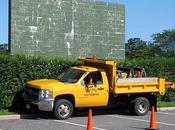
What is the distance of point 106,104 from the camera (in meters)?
18.4

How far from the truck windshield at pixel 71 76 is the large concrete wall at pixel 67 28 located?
5.65 m

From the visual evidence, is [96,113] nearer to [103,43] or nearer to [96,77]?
[96,77]

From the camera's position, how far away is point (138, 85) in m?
18.9

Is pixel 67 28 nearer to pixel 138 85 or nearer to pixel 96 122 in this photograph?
pixel 138 85

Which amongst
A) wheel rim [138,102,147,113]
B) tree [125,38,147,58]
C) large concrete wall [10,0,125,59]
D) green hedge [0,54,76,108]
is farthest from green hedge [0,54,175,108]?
tree [125,38,147,58]

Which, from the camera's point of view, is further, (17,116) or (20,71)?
(20,71)

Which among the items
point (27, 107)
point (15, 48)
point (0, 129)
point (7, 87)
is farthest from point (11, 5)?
point (0, 129)

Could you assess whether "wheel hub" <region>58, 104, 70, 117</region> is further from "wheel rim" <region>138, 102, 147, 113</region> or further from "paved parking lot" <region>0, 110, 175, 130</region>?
"wheel rim" <region>138, 102, 147, 113</region>

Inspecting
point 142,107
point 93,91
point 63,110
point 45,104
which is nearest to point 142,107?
point 142,107

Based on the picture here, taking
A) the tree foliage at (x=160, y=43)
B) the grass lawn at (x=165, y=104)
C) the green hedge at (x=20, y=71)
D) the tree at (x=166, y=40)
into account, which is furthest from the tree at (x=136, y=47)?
the green hedge at (x=20, y=71)

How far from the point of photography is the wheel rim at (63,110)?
1709cm

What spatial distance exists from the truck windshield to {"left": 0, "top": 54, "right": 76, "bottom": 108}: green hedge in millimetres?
1353

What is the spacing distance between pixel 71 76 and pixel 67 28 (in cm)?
764

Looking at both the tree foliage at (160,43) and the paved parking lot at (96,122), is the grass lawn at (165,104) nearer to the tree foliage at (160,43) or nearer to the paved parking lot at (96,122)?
the paved parking lot at (96,122)
